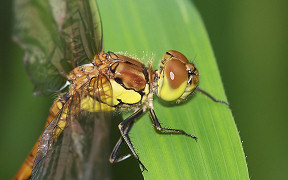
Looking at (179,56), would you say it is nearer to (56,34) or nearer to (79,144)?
(79,144)

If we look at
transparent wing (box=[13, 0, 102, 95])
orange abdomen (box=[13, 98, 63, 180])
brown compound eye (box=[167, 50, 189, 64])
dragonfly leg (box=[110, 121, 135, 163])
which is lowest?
dragonfly leg (box=[110, 121, 135, 163])

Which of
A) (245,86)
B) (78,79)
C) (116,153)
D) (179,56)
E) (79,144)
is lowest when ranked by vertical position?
(116,153)

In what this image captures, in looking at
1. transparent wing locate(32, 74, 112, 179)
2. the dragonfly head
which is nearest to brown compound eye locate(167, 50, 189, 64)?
the dragonfly head

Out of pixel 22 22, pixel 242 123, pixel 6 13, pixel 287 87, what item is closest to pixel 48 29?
pixel 22 22

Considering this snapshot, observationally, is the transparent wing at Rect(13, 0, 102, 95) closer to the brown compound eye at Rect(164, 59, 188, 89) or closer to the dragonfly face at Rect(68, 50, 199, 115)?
the dragonfly face at Rect(68, 50, 199, 115)

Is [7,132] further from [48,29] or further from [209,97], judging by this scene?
[209,97]

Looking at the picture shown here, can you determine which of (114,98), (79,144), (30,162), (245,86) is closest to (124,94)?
(114,98)
